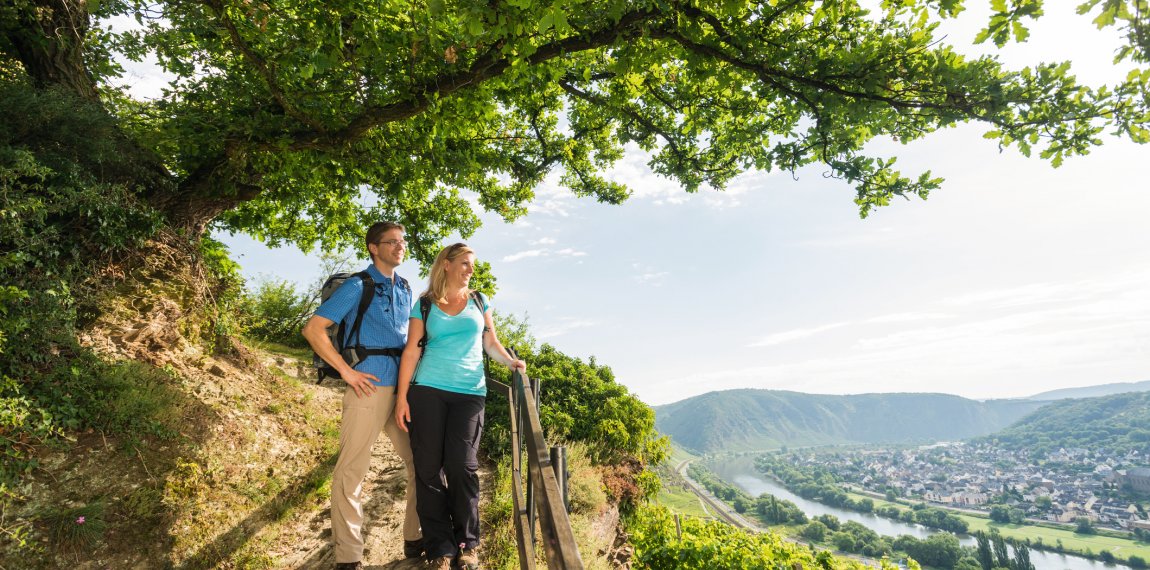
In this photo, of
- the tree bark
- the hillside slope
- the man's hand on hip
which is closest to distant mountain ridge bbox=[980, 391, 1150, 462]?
the hillside slope

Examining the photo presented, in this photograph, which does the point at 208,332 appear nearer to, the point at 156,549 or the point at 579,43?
the point at 156,549

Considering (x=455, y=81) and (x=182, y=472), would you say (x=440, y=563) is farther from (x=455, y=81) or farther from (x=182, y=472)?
(x=455, y=81)

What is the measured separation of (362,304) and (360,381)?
536 millimetres

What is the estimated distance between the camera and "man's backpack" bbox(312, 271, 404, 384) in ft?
10.4

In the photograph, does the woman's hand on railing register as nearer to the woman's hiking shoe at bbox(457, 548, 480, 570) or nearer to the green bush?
the woman's hiking shoe at bbox(457, 548, 480, 570)

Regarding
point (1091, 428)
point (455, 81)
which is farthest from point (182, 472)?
point (1091, 428)

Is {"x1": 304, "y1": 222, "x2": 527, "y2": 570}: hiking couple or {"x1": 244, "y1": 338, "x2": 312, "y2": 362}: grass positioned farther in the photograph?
{"x1": 244, "y1": 338, "x2": 312, "y2": 362}: grass

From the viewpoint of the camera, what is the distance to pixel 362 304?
3277 millimetres

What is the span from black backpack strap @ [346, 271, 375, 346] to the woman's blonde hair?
15.4 inches

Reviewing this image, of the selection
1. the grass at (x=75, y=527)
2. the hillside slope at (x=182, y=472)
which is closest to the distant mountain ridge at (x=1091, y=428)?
the hillside slope at (x=182, y=472)

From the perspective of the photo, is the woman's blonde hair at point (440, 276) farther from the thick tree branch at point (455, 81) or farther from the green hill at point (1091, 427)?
the green hill at point (1091, 427)

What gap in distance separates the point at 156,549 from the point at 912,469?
167 metres

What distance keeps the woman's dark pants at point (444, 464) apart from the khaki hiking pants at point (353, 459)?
22 centimetres

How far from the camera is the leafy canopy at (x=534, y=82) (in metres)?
4.62
